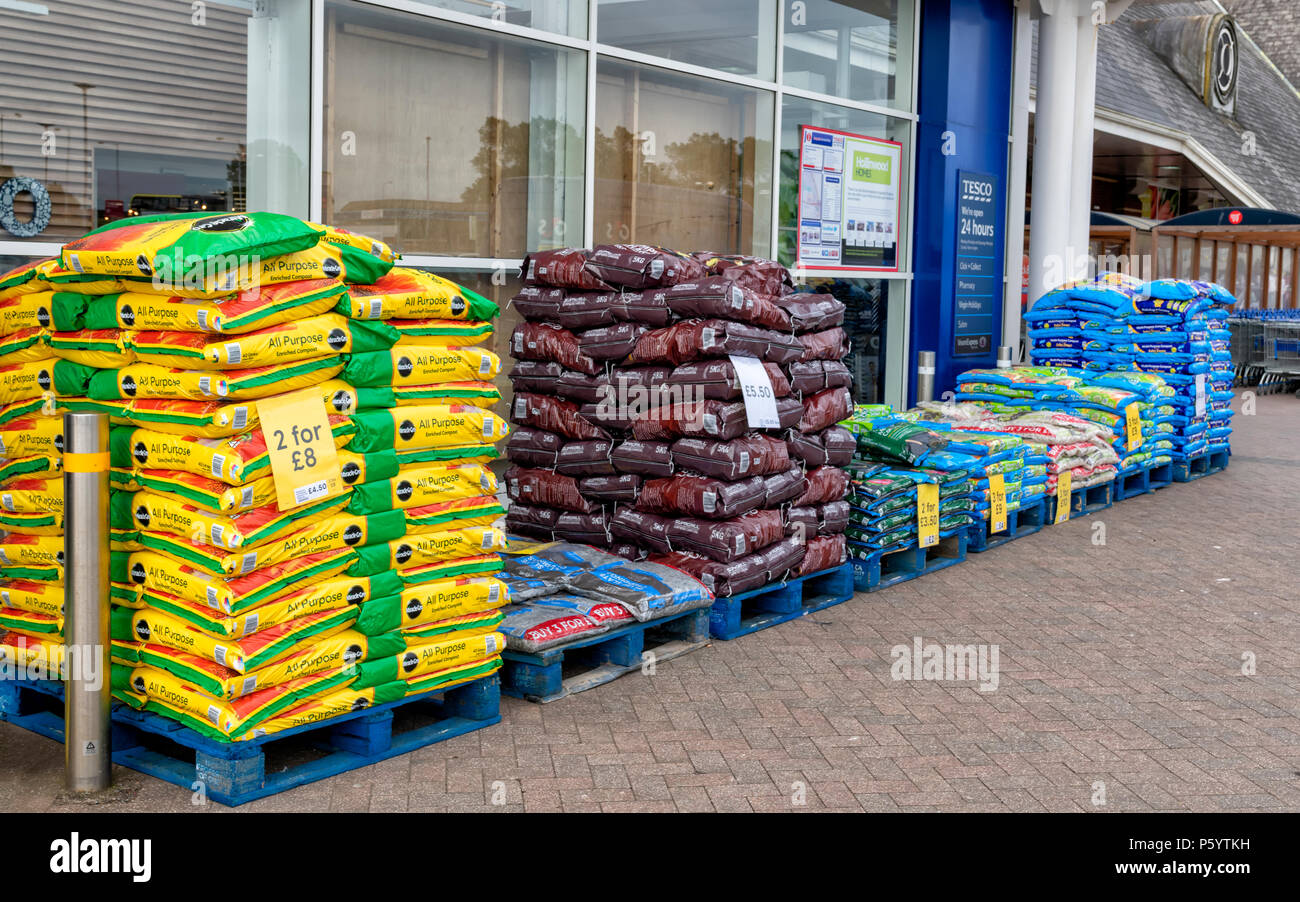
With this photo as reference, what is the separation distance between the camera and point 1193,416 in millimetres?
12727

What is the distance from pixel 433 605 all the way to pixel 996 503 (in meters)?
5.28

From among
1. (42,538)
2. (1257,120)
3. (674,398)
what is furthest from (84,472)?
(1257,120)

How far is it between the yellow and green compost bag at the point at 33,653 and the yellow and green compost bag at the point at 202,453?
0.84 metres

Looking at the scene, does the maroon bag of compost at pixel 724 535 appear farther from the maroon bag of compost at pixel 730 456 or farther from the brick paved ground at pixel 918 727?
the brick paved ground at pixel 918 727

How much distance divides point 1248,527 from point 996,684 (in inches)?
210

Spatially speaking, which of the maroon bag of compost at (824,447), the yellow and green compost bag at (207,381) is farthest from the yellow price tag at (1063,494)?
the yellow and green compost bag at (207,381)

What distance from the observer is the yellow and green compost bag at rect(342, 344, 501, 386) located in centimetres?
502

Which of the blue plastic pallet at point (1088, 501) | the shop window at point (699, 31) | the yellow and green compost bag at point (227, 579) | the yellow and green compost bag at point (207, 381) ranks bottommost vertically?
the blue plastic pallet at point (1088, 501)

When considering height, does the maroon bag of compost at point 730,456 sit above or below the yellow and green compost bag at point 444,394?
below

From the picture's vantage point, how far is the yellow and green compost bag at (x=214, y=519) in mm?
4547

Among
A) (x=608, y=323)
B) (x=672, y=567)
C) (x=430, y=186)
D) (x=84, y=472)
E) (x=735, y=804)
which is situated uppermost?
(x=430, y=186)

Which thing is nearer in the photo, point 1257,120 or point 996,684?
point 996,684

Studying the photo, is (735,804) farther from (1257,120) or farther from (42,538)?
(1257,120)

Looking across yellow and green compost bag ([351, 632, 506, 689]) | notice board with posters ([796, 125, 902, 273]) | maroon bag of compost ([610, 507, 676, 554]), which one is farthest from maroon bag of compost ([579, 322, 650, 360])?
notice board with posters ([796, 125, 902, 273])
